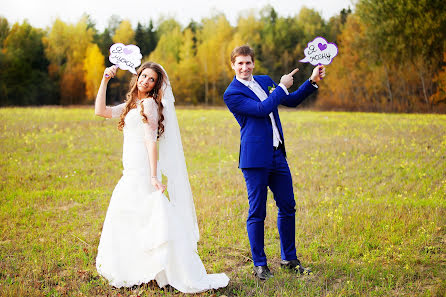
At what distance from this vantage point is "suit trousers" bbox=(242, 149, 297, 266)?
14.9 ft

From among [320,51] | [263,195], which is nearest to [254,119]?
[263,195]

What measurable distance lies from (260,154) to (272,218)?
2785 mm

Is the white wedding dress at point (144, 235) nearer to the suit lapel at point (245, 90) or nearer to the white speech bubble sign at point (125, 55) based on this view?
the white speech bubble sign at point (125, 55)

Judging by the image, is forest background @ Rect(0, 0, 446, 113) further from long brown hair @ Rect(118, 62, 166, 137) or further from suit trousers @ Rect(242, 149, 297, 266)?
long brown hair @ Rect(118, 62, 166, 137)

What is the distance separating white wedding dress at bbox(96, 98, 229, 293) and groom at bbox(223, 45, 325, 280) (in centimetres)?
72

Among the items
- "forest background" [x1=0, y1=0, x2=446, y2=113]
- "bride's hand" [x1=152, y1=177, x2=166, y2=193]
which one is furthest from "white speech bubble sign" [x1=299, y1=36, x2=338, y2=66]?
A: "forest background" [x1=0, y1=0, x2=446, y2=113]

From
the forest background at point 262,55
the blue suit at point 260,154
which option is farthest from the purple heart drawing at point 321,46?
the forest background at point 262,55

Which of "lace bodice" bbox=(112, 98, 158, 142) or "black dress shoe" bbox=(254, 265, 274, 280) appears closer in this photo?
"lace bodice" bbox=(112, 98, 158, 142)

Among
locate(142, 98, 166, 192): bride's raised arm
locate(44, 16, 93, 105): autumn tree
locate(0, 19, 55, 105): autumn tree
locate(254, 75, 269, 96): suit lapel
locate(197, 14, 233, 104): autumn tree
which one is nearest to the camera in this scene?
locate(142, 98, 166, 192): bride's raised arm

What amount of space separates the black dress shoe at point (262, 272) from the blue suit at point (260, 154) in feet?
0.16

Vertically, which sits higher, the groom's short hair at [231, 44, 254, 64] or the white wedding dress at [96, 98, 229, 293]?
the groom's short hair at [231, 44, 254, 64]

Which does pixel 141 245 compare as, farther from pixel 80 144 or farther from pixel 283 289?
pixel 80 144

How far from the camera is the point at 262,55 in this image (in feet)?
167

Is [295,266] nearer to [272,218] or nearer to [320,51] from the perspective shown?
[272,218]
